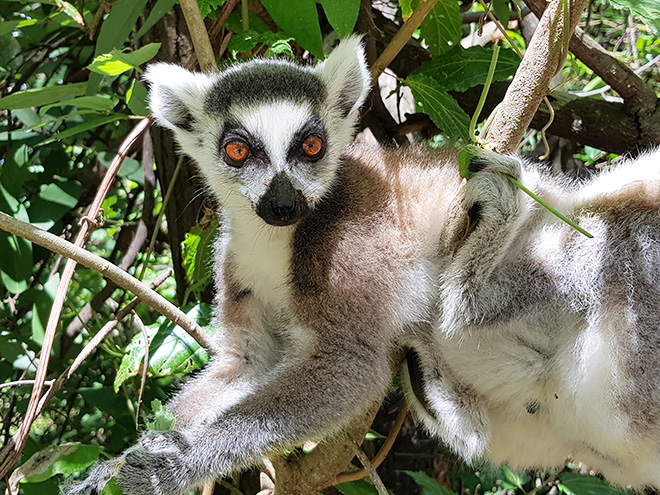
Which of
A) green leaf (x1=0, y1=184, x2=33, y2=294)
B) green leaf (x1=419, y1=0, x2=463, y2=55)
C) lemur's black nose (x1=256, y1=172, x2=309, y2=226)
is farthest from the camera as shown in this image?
green leaf (x1=0, y1=184, x2=33, y2=294)

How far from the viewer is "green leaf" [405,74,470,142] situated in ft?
8.21

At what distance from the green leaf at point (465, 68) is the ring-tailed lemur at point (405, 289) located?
464mm

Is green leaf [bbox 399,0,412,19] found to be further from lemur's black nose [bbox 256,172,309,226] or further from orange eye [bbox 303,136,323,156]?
lemur's black nose [bbox 256,172,309,226]

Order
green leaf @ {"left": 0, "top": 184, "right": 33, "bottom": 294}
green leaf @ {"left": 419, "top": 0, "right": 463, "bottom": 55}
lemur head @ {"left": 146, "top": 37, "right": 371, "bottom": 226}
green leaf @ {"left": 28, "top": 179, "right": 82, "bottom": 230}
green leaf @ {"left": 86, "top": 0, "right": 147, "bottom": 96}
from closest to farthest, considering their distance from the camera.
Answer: lemur head @ {"left": 146, "top": 37, "right": 371, "bottom": 226} < green leaf @ {"left": 86, "top": 0, "right": 147, "bottom": 96} < green leaf @ {"left": 419, "top": 0, "right": 463, "bottom": 55} < green leaf @ {"left": 0, "top": 184, "right": 33, "bottom": 294} < green leaf @ {"left": 28, "top": 179, "right": 82, "bottom": 230}

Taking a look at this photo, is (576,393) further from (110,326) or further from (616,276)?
(110,326)

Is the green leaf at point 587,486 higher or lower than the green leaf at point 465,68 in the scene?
lower

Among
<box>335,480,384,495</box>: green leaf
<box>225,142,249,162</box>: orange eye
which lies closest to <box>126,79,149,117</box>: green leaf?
<box>225,142,249,162</box>: orange eye

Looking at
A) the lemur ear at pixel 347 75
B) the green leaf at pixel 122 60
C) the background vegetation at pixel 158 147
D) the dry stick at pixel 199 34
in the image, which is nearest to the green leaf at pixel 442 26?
the background vegetation at pixel 158 147

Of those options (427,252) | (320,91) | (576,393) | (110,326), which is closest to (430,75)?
(320,91)

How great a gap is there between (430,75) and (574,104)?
78 centimetres

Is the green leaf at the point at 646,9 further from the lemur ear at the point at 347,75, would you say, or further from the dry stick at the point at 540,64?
the lemur ear at the point at 347,75

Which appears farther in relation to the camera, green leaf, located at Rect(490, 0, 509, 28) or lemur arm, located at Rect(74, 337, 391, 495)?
green leaf, located at Rect(490, 0, 509, 28)

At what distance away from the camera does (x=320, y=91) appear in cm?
236

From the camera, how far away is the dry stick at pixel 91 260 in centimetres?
180
